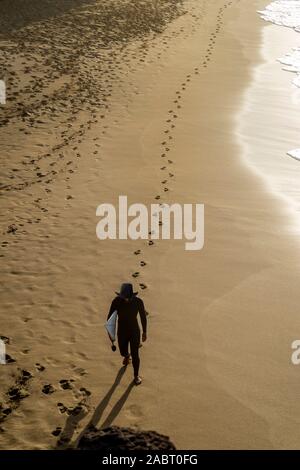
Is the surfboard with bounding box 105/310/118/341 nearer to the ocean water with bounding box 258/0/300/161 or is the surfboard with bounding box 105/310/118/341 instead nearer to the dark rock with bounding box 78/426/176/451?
the dark rock with bounding box 78/426/176/451

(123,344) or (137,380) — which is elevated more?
(123,344)

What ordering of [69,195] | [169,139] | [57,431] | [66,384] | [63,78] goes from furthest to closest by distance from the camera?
1. [63,78]
2. [169,139]
3. [69,195]
4. [66,384]
5. [57,431]

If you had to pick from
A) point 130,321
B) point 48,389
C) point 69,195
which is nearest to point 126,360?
point 130,321

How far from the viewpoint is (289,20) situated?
30.8 meters

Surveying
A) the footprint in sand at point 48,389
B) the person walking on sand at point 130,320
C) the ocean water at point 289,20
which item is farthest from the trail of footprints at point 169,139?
the ocean water at point 289,20

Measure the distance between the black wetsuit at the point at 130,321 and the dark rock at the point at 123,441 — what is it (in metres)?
1.44

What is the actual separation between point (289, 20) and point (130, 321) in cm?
3029

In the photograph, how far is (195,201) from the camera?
1066 centimetres

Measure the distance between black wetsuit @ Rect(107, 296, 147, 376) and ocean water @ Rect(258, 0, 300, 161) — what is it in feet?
27.9

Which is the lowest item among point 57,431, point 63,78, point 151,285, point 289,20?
point 57,431

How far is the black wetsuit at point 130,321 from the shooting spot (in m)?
6.11

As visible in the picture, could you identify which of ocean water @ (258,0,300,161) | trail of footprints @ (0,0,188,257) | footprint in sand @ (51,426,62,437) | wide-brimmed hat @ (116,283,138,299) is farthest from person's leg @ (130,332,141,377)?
ocean water @ (258,0,300,161)

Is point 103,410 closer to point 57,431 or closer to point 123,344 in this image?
point 57,431
